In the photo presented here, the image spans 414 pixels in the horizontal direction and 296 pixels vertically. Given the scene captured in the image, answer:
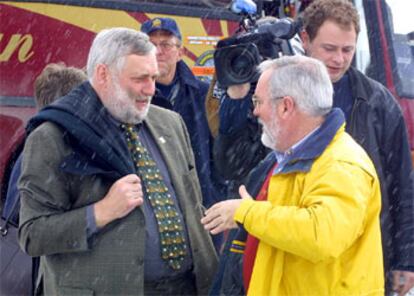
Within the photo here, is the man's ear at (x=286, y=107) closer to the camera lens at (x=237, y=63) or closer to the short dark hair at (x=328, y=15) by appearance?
the camera lens at (x=237, y=63)

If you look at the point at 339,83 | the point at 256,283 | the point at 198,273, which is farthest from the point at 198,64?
the point at 256,283

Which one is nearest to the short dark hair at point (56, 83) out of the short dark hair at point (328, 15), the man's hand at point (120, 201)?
the man's hand at point (120, 201)

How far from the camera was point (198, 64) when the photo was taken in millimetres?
5781

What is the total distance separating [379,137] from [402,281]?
24.7 inches

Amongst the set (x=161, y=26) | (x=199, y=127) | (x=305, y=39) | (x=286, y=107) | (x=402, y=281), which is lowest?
(x=402, y=281)

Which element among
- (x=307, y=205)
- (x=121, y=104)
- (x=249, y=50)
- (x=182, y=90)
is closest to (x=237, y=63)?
(x=249, y=50)

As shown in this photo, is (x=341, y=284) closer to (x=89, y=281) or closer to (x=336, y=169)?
(x=336, y=169)

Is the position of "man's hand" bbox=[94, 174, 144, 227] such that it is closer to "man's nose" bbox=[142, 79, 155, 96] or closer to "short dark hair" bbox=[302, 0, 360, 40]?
"man's nose" bbox=[142, 79, 155, 96]

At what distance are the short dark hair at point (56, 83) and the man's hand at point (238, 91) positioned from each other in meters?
0.76

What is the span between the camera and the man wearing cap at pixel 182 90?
4168 mm

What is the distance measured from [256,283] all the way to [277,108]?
0.58 metres

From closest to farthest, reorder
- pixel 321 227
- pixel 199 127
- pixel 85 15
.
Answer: pixel 321 227 < pixel 199 127 < pixel 85 15

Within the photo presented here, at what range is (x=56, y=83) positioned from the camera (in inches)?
142

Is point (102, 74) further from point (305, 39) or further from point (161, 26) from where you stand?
point (161, 26)
